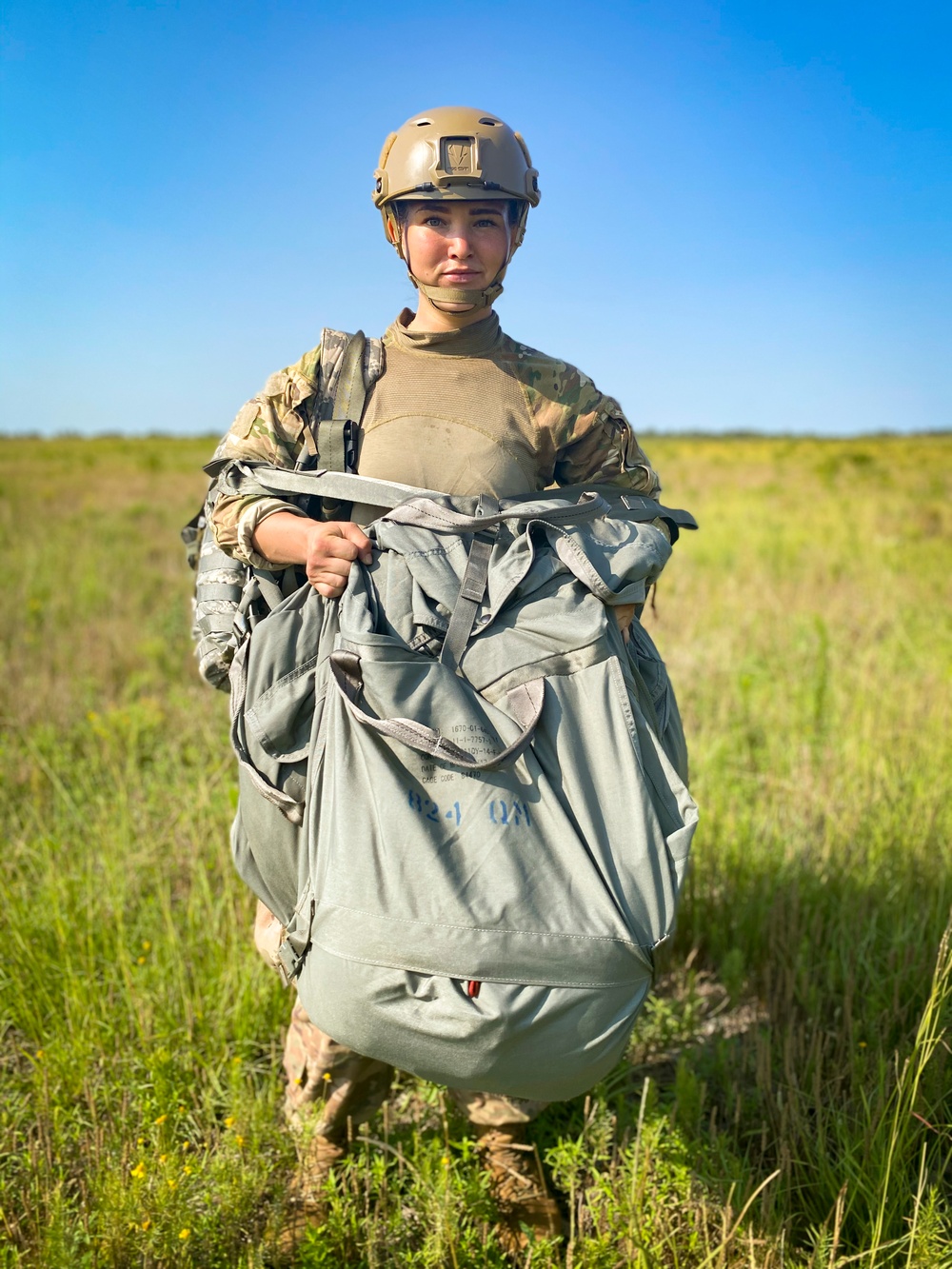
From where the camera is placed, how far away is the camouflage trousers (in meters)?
2.55

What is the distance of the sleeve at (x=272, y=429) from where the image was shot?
227 cm

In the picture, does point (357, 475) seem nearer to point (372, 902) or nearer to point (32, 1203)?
point (372, 902)

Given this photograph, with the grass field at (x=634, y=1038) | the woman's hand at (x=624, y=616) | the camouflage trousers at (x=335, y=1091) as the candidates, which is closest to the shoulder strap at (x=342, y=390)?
the woman's hand at (x=624, y=616)

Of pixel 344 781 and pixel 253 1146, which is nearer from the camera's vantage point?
pixel 344 781

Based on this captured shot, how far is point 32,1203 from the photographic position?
2.33 m

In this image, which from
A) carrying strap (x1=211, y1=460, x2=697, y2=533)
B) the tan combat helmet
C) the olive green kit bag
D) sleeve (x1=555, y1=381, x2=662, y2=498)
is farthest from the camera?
sleeve (x1=555, y1=381, x2=662, y2=498)

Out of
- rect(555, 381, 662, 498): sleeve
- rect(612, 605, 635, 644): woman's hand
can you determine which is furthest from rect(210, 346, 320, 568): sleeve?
rect(612, 605, 635, 644): woman's hand

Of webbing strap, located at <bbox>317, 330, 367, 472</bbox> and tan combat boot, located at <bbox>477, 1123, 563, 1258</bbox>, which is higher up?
webbing strap, located at <bbox>317, 330, 367, 472</bbox>

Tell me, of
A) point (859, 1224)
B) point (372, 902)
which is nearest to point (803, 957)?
point (859, 1224)

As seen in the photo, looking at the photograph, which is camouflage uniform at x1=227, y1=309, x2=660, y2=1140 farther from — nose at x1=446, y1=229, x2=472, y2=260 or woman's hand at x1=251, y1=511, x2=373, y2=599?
nose at x1=446, y1=229, x2=472, y2=260

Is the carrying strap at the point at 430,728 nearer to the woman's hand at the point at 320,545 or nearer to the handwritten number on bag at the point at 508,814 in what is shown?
the handwritten number on bag at the point at 508,814

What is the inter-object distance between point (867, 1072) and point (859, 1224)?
561 millimetres

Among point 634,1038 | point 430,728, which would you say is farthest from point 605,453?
point 634,1038

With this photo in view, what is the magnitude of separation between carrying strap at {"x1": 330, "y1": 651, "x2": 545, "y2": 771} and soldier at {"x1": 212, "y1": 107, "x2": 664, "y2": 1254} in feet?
0.91
